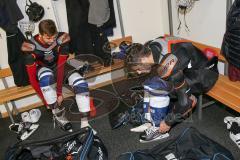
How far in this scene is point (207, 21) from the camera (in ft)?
7.23

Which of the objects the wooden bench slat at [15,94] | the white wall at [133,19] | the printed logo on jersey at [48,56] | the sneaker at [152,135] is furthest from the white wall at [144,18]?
the sneaker at [152,135]

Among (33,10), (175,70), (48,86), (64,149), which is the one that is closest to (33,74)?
(48,86)

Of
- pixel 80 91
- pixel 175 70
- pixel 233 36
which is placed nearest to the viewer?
pixel 175 70

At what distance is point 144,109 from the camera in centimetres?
195

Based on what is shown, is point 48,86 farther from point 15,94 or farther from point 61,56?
point 15,94

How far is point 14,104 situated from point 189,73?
5.93 feet

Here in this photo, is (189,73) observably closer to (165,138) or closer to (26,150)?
(165,138)

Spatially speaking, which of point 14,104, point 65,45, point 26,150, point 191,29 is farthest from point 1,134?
point 191,29

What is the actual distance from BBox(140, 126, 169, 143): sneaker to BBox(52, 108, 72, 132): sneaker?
0.64m

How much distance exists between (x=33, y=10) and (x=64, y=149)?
4.37 feet

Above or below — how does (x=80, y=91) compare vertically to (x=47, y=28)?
below

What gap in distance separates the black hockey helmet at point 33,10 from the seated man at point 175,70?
1.26 meters

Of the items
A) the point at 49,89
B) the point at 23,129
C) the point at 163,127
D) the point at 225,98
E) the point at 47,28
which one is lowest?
the point at 23,129

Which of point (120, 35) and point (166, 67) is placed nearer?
point (166, 67)
